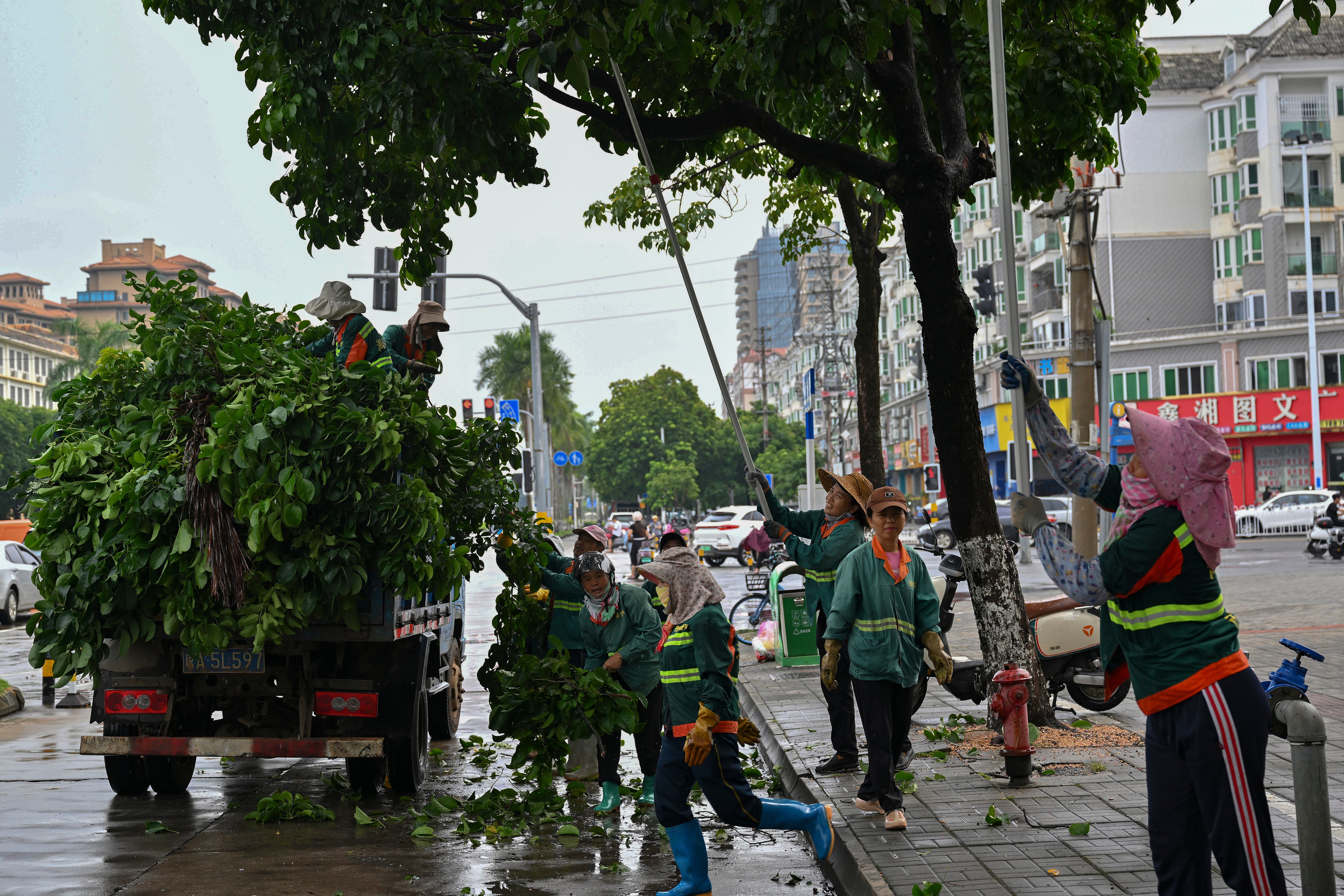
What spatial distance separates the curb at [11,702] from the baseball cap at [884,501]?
933 centimetres

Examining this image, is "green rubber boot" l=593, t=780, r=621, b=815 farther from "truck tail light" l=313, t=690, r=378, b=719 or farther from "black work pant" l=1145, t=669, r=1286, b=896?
"black work pant" l=1145, t=669, r=1286, b=896

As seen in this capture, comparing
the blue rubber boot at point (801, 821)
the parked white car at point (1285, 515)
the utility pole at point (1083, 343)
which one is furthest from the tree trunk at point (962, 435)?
the parked white car at point (1285, 515)

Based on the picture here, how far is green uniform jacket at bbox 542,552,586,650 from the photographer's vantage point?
834 cm

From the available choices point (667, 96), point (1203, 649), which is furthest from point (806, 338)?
point (1203, 649)

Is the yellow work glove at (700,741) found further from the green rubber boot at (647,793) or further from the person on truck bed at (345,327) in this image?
the person on truck bed at (345,327)

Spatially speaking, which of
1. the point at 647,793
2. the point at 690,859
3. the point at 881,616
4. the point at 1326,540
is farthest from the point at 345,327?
the point at 1326,540

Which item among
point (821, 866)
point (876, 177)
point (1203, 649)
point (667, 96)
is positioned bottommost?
point (821, 866)

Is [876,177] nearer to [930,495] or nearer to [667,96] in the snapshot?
[667,96]

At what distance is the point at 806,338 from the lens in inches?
3364

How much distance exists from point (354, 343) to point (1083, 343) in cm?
787

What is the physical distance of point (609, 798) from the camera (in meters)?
7.37

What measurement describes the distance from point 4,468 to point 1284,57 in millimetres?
72338

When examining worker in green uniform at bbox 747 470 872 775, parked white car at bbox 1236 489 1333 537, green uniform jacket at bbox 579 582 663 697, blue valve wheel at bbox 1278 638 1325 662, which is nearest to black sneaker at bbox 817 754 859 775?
worker in green uniform at bbox 747 470 872 775

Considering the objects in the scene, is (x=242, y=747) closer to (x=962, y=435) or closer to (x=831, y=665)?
(x=831, y=665)
